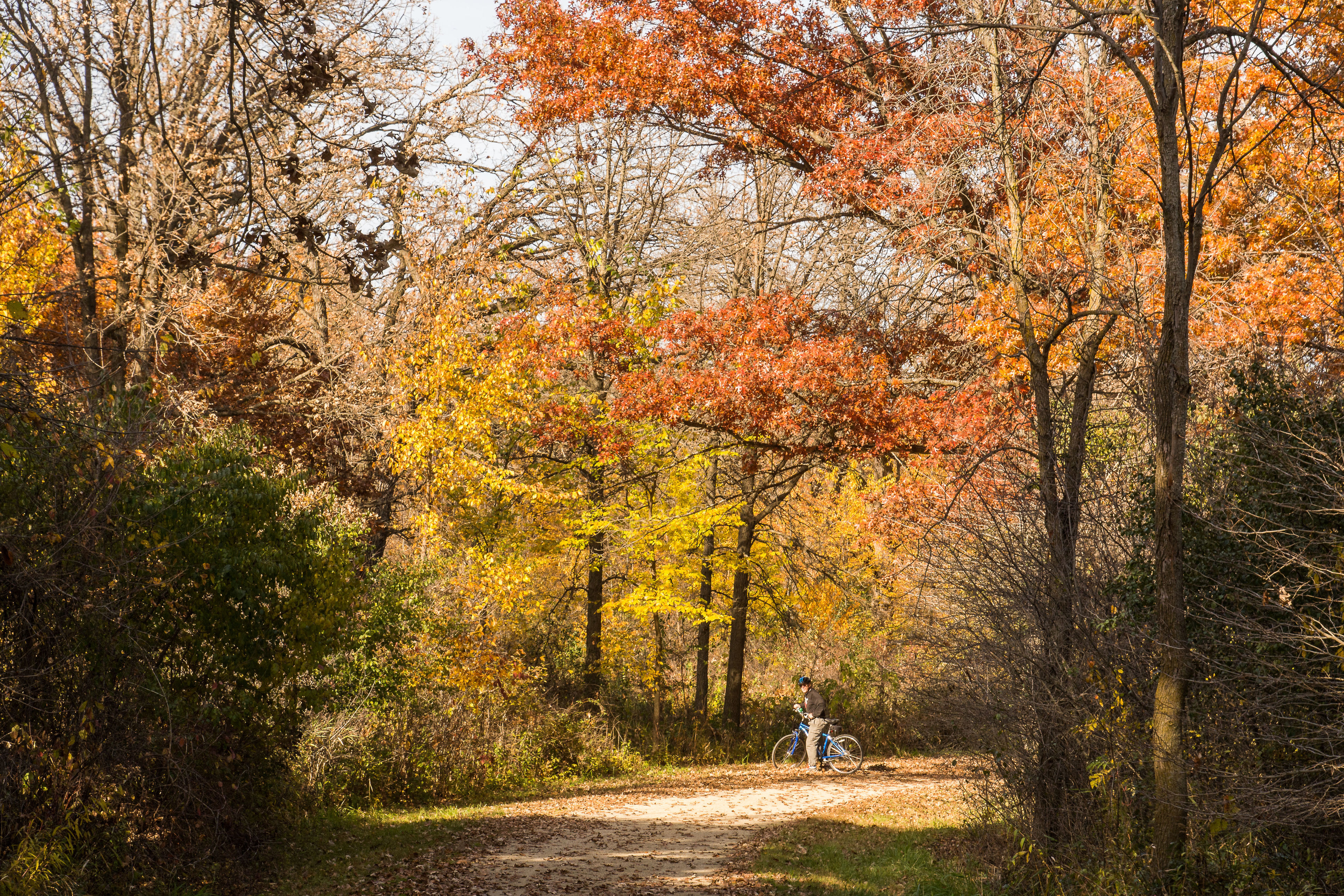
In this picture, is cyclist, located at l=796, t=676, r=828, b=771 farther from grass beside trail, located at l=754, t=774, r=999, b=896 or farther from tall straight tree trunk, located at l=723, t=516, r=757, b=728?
grass beside trail, located at l=754, t=774, r=999, b=896

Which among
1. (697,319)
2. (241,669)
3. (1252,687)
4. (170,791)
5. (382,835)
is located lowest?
(382,835)

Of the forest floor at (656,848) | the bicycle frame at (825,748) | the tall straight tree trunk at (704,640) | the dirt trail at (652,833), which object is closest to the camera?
the forest floor at (656,848)

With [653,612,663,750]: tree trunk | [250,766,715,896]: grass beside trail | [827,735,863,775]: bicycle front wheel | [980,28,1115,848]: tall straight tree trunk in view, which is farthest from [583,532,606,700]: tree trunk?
[980,28,1115,848]: tall straight tree trunk

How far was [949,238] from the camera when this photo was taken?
1238 centimetres

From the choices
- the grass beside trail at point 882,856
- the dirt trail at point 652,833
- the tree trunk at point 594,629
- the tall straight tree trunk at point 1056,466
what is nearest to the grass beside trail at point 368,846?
the dirt trail at point 652,833

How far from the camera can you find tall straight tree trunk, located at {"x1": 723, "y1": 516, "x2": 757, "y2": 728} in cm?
2258

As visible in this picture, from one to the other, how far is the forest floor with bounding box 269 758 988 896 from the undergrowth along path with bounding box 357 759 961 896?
33mm

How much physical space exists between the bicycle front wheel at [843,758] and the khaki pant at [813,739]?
31 cm

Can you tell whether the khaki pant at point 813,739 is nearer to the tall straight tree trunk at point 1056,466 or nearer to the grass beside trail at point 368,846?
the grass beside trail at point 368,846

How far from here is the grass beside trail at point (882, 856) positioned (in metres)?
9.03

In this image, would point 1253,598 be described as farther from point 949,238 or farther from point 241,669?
point 241,669

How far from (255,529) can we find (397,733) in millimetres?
6047

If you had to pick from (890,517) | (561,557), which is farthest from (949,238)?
(561,557)

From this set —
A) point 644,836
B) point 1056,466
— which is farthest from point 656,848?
point 1056,466
